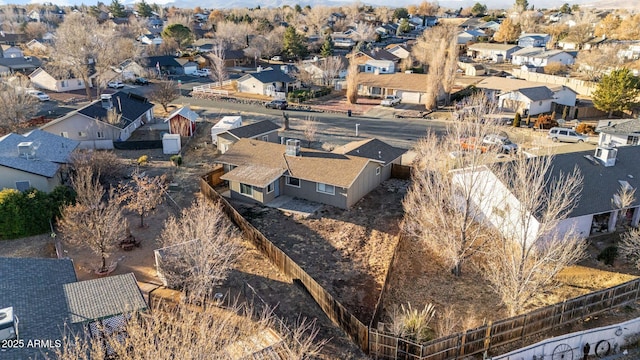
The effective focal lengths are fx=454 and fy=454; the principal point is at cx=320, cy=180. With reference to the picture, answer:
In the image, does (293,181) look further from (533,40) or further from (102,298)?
Result: (533,40)

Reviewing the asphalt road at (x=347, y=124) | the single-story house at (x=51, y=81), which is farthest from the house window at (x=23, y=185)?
the single-story house at (x=51, y=81)

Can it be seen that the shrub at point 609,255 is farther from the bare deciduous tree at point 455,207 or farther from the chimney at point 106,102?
the chimney at point 106,102

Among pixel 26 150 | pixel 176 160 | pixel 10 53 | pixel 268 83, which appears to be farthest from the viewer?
pixel 10 53

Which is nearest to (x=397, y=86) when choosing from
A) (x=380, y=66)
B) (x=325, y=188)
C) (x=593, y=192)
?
(x=380, y=66)

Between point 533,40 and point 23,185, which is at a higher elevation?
point 533,40

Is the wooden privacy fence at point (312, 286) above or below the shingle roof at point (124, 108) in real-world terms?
below

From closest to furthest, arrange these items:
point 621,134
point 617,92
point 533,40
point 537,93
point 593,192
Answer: point 593,192 → point 621,134 → point 617,92 → point 537,93 → point 533,40
